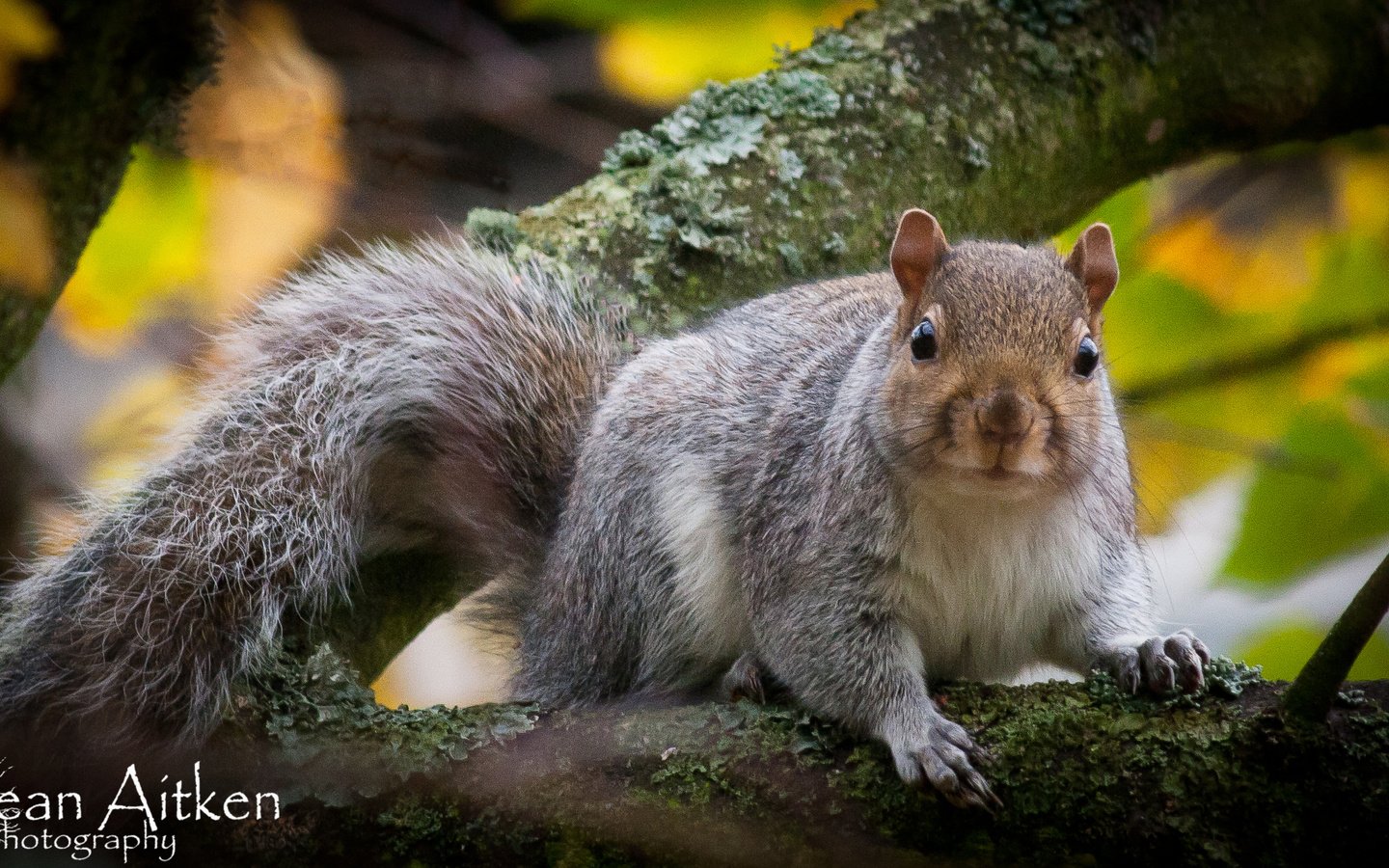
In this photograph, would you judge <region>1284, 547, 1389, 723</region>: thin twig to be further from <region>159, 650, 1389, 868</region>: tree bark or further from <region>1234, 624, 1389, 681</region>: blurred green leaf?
<region>1234, 624, 1389, 681</region>: blurred green leaf

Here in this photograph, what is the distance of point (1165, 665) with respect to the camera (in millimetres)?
2111

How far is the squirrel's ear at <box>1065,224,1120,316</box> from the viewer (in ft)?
7.97

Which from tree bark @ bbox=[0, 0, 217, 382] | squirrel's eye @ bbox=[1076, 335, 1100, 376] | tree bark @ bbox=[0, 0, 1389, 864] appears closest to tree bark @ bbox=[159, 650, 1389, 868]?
tree bark @ bbox=[0, 0, 1389, 864]

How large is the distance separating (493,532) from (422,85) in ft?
3.42

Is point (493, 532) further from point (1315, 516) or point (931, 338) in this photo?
point (1315, 516)

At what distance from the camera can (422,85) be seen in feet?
9.55

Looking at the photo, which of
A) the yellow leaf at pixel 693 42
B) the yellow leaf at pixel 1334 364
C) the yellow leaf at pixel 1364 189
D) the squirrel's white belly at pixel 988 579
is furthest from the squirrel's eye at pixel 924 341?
the yellow leaf at pixel 1364 189

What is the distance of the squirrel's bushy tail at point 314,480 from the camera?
2.43 m

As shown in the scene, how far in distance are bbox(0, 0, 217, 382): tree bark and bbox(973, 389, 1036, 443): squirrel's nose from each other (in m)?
1.28

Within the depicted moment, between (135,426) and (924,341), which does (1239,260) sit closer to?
(924,341)

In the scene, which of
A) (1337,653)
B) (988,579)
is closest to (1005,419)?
(988,579)

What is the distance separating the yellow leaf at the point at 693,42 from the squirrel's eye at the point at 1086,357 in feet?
2.38

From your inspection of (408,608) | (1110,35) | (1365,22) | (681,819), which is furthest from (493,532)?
(1365,22)

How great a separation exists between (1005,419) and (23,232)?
142cm
